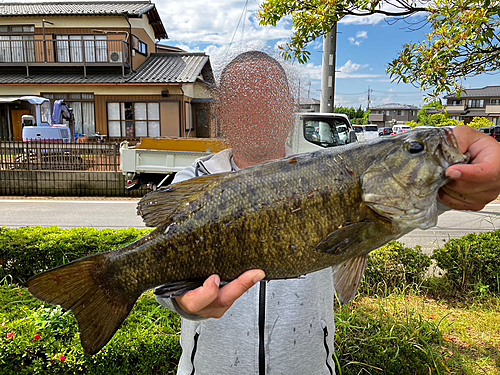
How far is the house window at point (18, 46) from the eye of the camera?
21.9 m

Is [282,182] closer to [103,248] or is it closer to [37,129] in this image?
[103,248]

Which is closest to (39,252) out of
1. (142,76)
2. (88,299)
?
(88,299)

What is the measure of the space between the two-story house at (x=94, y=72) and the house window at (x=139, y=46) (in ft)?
0.40

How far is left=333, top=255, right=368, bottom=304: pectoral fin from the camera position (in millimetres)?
1670

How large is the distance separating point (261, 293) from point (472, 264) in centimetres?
377

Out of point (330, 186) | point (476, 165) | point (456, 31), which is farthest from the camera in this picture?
point (456, 31)

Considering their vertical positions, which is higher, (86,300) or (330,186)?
(330,186)

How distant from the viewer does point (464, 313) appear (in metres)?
4.30

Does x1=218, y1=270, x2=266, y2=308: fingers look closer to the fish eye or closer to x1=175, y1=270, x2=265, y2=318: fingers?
x1=175, y1=270, x2=265, y2=318: fingers

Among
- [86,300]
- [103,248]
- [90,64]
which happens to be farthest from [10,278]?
[90,64]

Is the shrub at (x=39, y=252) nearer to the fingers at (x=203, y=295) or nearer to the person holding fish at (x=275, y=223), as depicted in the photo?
the person holding fish at (x=275, y=223)

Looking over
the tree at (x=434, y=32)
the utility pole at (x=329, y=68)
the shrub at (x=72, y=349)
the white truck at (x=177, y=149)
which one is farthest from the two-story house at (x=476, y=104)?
the shrub at (x=72, y=349)

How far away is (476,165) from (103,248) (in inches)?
168

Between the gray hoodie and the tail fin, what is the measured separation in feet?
0.90
